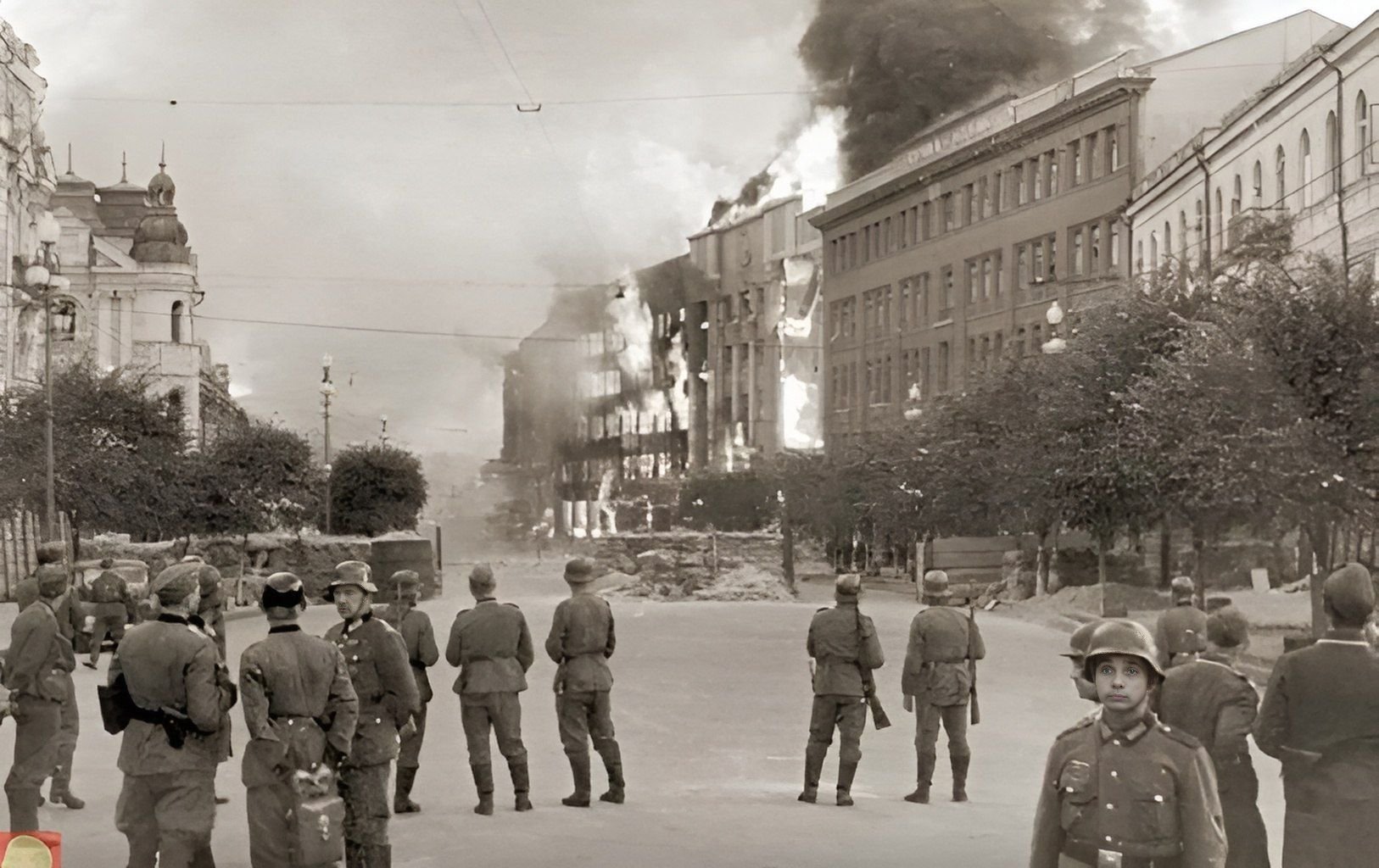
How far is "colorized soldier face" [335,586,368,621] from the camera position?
10531 millimetres

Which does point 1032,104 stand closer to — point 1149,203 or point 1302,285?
point 1149,203

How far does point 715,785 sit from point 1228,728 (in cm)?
693

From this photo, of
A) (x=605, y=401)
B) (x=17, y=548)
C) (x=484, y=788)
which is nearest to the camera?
(x=484, y=788)

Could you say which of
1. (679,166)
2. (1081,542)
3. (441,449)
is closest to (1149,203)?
(1081,542)

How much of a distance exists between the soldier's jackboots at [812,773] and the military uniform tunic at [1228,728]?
5122 mm

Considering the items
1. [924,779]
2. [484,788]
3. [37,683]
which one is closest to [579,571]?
[484,788]

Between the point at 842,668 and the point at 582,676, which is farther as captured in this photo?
the point at 842,668

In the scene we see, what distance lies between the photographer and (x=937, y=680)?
13578mm

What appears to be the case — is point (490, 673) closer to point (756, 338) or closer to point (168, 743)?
point (168, 743)

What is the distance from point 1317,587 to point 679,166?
164 ft

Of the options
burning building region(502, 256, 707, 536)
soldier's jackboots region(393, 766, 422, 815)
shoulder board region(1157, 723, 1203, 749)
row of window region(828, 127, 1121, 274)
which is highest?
row of window region(828, 127, 1121, 274)

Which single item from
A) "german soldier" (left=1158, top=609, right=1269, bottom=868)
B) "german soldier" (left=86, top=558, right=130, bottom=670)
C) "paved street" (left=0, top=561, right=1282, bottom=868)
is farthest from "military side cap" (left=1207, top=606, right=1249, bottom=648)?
"german soldier" (left=86, top=558, right=130, bottom=670)

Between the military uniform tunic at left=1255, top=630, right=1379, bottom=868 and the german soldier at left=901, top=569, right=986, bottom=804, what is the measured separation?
219 inches

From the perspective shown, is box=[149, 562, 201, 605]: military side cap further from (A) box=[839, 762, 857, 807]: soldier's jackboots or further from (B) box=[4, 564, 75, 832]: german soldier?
(A) box=[839, 762, 857, 807]: soldier's jackboots
